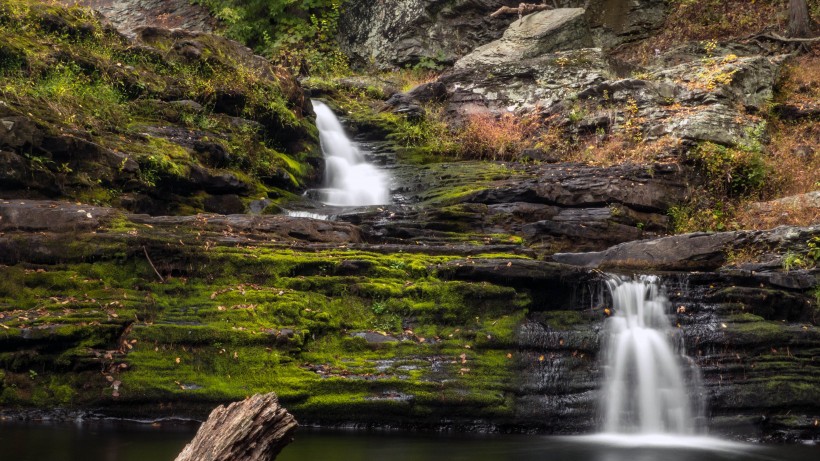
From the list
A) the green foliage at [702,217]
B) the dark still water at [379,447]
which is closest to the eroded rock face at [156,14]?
the green foliage at [702,217]

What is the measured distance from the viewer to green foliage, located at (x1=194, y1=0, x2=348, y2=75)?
22891mm

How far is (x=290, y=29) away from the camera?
78.0ft

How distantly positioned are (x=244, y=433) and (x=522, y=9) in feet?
67.4

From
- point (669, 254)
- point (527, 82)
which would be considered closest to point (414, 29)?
point (527, 82)

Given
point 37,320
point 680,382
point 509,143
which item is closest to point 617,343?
point 680,382

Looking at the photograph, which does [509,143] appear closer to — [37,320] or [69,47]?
[69,47]

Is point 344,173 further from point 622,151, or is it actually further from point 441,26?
point 441,26

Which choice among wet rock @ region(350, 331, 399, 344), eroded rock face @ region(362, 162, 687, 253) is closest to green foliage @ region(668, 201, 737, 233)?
eroded rock face @ region(362, 162, 687, 253)

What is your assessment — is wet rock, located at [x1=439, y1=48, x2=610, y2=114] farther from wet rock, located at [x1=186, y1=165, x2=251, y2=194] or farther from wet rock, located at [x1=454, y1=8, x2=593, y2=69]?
wet rock, located at [x1=186, y1=165, x2=251, y2=194]

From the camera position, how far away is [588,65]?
1830 centimetres

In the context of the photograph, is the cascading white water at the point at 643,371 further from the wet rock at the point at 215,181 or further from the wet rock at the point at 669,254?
the wet rock at the point at 215,181

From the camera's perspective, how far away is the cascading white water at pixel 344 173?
14438mm

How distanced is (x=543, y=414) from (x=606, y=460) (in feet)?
3.81

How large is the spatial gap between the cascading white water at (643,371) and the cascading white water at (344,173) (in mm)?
6735
